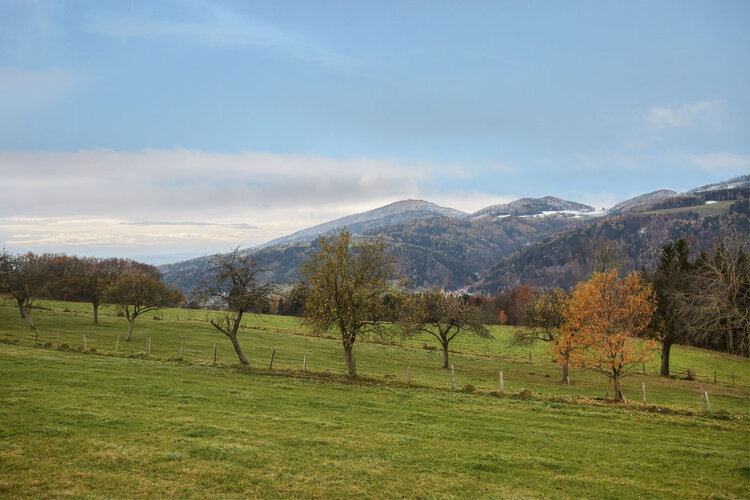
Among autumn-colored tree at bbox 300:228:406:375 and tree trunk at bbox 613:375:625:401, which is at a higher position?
autumn-colored tree at bbox 300:228:406:375

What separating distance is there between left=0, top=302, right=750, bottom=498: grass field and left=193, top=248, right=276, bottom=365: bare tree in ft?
18.6

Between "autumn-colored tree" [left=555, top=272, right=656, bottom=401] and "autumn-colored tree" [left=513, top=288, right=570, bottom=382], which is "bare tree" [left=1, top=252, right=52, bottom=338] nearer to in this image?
"autumn-colored tree" [left=513, top=288, right=570, bottom=382]

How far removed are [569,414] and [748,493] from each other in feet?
37.4

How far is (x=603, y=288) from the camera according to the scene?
37156 millimetres

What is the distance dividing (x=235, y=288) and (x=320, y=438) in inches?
971

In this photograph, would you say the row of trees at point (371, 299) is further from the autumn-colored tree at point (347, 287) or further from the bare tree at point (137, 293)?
the bare tree at point (137, 293)

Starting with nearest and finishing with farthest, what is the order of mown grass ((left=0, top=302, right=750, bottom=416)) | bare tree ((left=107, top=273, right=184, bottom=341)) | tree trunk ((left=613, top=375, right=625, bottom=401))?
tree trunk ((left=613, top=375, right=625, bottom=401)) → mown grass ((left=0, top=302, right=750, bottom=416)) → bare tree ((left=107, top=273, right=184, bottom=341))

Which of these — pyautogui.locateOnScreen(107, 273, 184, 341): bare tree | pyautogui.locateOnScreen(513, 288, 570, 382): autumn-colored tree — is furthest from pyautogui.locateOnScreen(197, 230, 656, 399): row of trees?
pyautogui.locateOnScreen(107, 273, 184, 341): bare tree

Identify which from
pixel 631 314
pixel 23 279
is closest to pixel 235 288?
pixel 631 314

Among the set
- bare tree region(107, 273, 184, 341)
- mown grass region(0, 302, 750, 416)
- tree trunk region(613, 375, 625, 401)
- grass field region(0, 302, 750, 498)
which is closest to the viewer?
grass field region(0, 302, 750, 498)

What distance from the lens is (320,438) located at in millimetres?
17547

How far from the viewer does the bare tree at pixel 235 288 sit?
38.4 meters

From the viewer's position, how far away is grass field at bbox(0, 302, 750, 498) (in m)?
13.0

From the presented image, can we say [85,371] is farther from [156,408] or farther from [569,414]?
[569,414]
